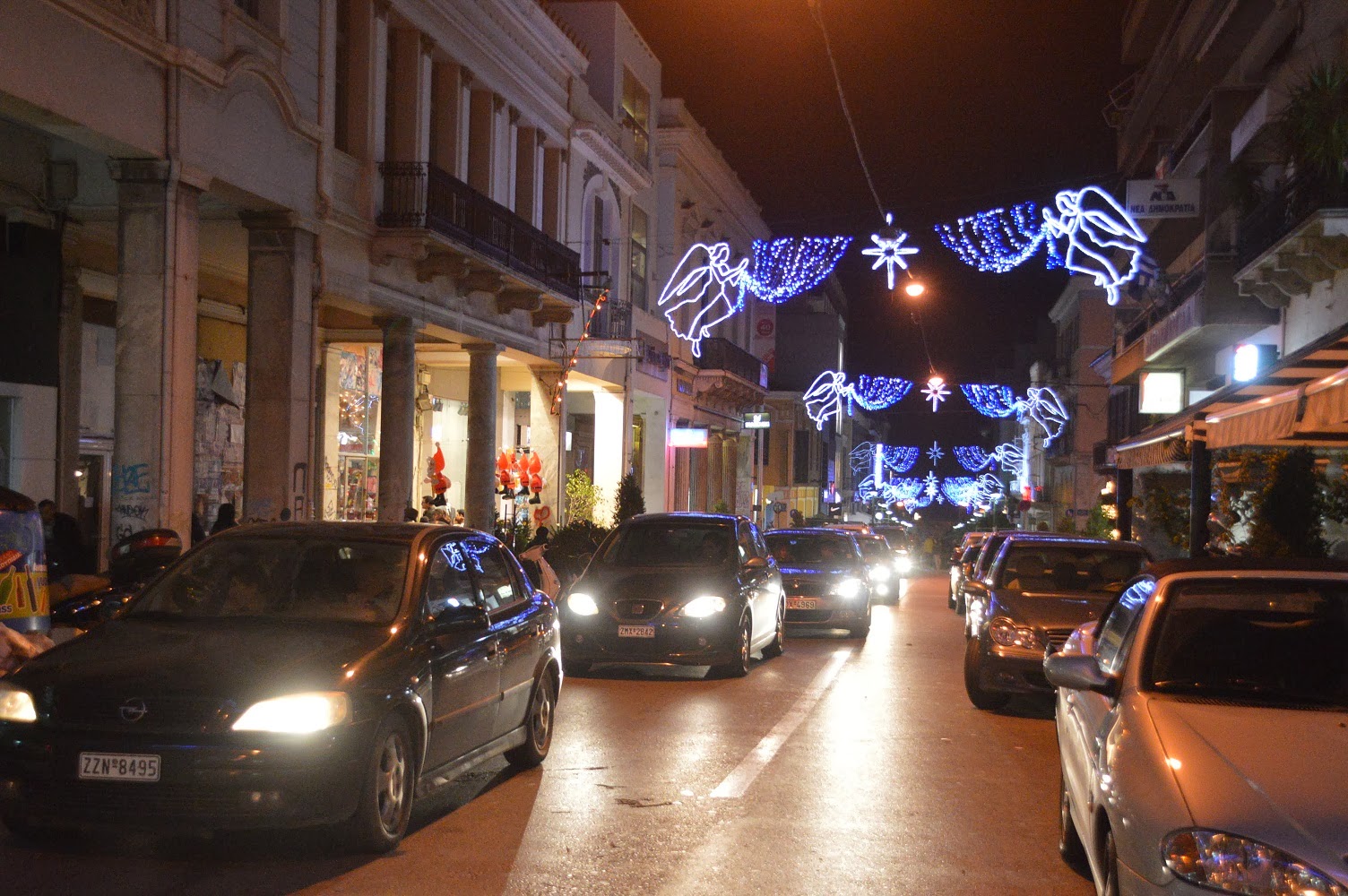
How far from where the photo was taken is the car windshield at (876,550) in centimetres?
3006

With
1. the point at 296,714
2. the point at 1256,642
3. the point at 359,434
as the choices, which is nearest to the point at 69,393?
the point at 359,434

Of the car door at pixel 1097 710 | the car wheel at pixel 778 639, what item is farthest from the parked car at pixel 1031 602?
the car door at pixel 1097 710

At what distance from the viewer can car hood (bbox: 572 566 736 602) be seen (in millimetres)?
14453

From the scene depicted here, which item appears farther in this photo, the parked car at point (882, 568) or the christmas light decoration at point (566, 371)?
the christmas light decoration at point (566, 371)

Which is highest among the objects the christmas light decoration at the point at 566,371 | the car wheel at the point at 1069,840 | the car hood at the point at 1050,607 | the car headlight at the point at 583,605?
the christmas light decoration at the point at 566,371

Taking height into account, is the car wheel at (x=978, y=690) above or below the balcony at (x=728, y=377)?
below

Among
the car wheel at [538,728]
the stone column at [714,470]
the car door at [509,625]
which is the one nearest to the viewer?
the car door at [509,625]

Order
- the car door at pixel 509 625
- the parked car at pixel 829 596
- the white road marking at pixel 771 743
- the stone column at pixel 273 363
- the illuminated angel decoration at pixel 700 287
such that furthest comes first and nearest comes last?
the illuminated angel decoration at pixel 700 287, the parked car at pixel 829 596, the stone column at pixel 273 363, the white road marking at pixel 771 743, the car door at pixel 509 625

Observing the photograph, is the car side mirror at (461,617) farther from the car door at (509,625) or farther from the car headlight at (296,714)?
the car headlight at (296,714)

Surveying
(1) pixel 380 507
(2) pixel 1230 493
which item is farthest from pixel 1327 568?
(1) pixel 380 507

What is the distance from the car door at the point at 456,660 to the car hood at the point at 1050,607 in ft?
18.5

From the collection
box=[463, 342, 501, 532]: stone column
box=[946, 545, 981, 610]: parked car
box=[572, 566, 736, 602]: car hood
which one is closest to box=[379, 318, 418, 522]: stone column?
box=[463, 342, 501, 532]: stone column

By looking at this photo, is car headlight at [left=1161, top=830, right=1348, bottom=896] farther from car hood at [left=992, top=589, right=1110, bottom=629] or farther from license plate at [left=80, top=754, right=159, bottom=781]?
car hood at [left=992, top=589, right=1110, bottom=629]

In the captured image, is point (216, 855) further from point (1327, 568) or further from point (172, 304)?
point (172, 304)
